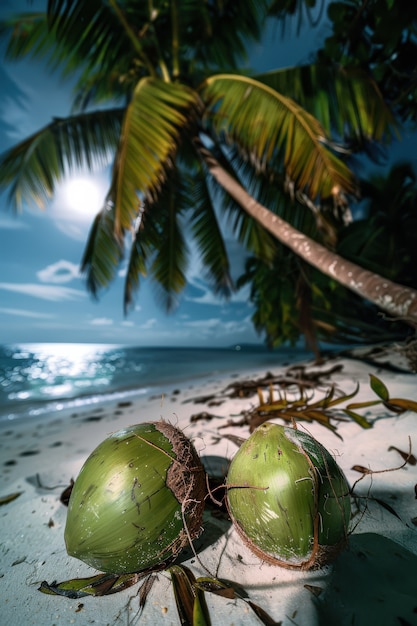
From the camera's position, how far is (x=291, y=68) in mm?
3996

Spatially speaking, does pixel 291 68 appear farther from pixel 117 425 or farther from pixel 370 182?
pixel 370 182

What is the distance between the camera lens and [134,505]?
771 millimetres

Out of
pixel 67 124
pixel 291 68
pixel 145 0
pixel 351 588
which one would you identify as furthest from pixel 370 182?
pixel 351 588

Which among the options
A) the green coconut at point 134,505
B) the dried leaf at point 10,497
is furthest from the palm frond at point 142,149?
the green coconut at point 134,505

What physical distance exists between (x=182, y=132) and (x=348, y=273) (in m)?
2.59

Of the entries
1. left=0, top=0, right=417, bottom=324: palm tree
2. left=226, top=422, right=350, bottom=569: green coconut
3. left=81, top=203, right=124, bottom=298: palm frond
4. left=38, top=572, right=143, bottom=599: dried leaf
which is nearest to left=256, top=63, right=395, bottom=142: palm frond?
left=0, top=0, right=417, bottom=324: palm tree

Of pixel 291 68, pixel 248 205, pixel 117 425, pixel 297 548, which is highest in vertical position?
pixel 291 68

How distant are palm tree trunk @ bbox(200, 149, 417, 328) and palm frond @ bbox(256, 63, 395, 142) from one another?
1.73m

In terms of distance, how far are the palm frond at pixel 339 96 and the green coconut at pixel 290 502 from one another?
152 inches

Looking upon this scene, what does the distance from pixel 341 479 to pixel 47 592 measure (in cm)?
87

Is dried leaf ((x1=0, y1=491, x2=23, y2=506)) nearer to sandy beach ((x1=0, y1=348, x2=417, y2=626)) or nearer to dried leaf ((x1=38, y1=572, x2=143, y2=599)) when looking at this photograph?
sandy beach ((x1=0, y1=348, x2=417, y2=626))

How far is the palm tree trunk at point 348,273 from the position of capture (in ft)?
6.45

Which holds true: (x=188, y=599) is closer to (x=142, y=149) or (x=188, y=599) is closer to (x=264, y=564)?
(x=264, y=564)

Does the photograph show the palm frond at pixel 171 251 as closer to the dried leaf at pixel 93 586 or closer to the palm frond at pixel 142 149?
the palm frond at pixel 142 149
